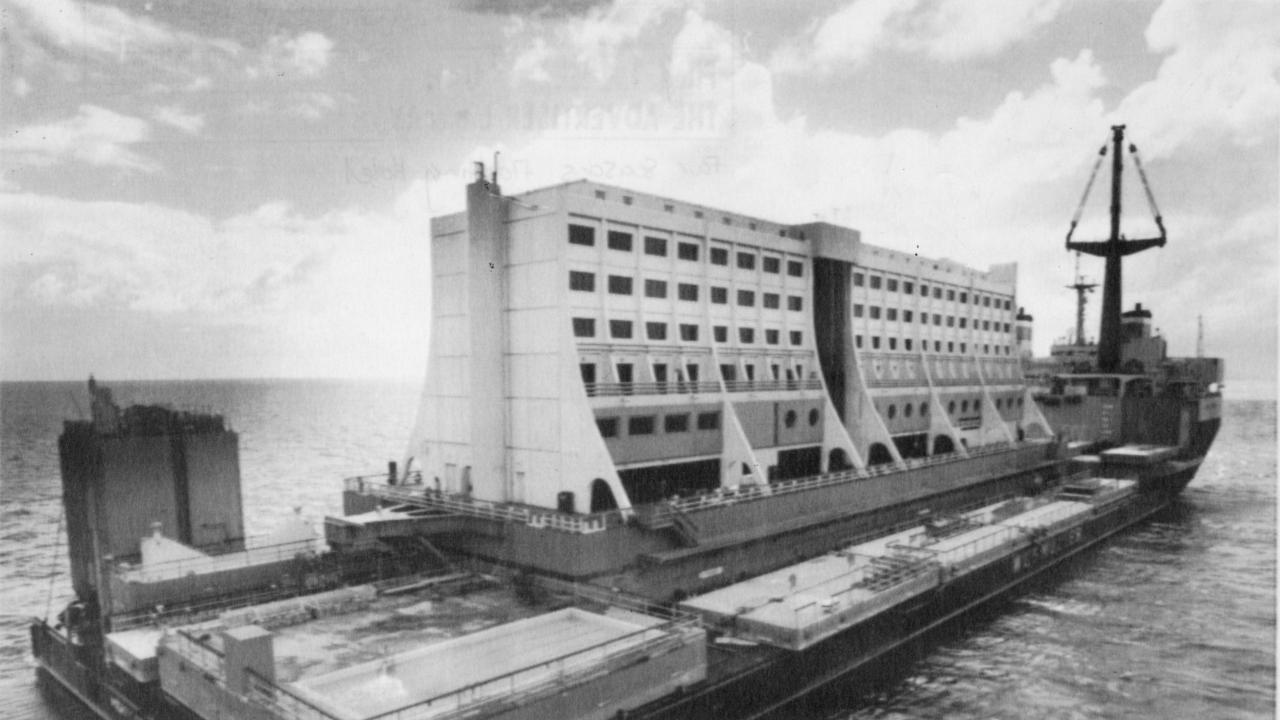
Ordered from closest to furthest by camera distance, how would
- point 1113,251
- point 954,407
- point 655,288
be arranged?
point 655,288 < point 954,407 < point 1113,251

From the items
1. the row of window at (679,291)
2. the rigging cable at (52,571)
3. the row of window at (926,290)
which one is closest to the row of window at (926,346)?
the row of window at (926,290)

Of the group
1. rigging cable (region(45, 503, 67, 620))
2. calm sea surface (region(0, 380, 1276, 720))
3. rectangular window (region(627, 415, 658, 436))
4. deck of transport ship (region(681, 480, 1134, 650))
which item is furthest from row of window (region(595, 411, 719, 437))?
rigging cable (region(45, 503, 67, 620))

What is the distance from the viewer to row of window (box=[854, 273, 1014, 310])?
154 feet

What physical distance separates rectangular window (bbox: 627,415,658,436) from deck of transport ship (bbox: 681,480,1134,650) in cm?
682

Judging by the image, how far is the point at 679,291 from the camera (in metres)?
35.2

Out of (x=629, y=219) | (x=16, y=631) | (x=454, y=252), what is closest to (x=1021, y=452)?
(x=629, y=219)

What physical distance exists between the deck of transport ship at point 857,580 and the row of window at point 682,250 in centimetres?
1373

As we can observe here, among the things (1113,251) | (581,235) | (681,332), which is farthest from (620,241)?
(1113,251)

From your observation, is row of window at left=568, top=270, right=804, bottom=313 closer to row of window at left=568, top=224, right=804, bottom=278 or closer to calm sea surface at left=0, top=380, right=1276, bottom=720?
row of window at left=568, top=224, right=804, bottom=278

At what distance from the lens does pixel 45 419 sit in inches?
5266

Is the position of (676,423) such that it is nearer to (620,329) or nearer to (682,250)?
(620,329)

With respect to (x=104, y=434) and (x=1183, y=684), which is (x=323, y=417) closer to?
(x=104, y=434)

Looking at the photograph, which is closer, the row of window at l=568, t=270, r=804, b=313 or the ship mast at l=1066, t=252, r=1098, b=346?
the row of window at l=568, t=270, r=804, b=313

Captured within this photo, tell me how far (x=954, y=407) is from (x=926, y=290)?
27.5ft
